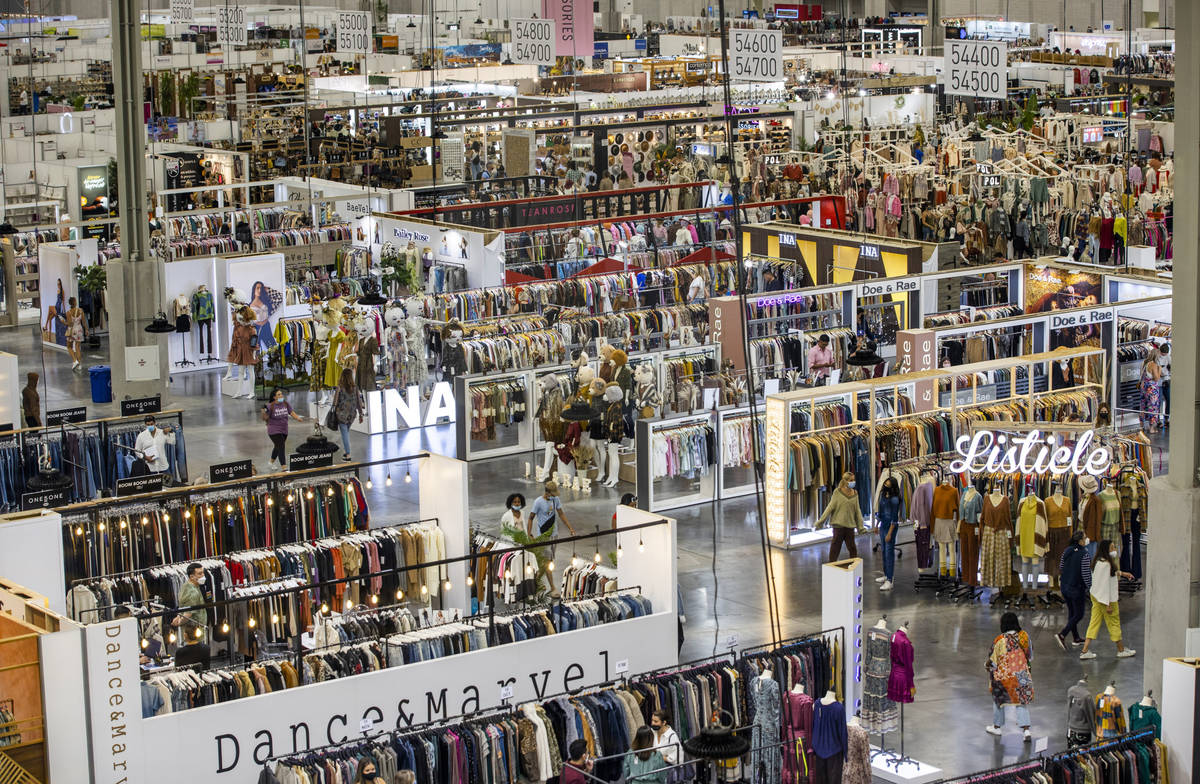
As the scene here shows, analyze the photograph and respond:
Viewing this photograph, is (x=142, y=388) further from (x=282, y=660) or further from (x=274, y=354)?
(x=282, y=660)

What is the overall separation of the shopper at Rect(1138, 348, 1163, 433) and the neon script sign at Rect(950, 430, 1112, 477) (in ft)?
13.8

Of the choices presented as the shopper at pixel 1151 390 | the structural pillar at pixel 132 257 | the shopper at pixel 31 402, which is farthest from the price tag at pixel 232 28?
the shopper at pixel 1151 390

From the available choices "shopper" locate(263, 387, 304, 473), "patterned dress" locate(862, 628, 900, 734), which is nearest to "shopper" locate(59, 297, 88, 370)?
"shopper" locate(263, 387, 304, 473)

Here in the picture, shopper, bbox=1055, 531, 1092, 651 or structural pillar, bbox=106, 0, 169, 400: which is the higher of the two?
structural pillar, bbox=106, 0, 169, 400

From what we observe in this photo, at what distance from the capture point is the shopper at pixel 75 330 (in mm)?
22375

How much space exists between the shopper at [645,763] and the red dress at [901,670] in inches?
85.6

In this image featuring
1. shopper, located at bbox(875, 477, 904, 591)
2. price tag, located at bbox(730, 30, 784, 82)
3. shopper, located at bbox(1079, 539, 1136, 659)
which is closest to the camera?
shopper, located at bbox(1079, 539, 1136, 659)

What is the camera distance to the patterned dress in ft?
36.6

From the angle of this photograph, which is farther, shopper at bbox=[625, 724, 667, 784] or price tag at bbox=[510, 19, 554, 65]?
price tag at bbox=[510, 19, 554, 65]

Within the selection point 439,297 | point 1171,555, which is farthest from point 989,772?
point 439,297

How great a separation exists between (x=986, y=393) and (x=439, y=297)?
23.8ft

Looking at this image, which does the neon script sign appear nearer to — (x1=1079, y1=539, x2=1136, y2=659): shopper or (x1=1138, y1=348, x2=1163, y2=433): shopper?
(x1=1079, y1=539, x2=1136, y2=659): shopper

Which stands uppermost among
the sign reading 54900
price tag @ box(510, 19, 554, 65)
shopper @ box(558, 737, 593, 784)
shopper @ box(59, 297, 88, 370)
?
price tag @ box(510, 19, 554, 65)

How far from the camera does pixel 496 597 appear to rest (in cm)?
1311
